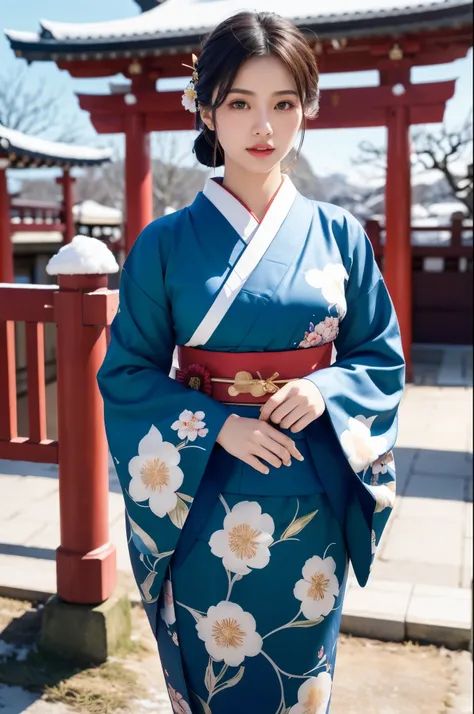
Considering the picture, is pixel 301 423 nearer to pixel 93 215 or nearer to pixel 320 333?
pixel 320 333

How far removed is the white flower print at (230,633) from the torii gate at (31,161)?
9664 mm

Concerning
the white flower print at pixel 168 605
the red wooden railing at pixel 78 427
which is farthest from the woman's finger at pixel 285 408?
the red wooden railing at pixel 78 427

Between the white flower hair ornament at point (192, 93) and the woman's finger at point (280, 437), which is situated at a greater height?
the white flower hair ornament at point (192, 93)

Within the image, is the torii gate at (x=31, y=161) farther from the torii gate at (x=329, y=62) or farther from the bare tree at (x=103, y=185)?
the bare tree at (x=103, y=185)

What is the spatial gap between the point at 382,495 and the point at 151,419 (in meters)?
0.51

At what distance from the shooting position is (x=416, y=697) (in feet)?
7.68

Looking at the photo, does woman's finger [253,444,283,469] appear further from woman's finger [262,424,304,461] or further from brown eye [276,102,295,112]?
brown eye [276,102,295,112]

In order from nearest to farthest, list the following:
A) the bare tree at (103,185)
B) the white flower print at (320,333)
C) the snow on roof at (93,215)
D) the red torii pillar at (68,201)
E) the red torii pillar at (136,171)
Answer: the white flower print at (320,333), the red torii pillar at (136,171), the red torii pillar at (68,201), the snow on roof at (93,215), the bare tree at (103,185)

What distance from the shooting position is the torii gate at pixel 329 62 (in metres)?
6.73

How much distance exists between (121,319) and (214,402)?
0.94 ft

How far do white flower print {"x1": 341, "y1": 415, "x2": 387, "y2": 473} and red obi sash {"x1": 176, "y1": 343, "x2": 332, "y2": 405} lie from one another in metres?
0.15

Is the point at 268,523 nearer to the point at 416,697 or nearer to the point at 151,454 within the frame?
the point at 151,454

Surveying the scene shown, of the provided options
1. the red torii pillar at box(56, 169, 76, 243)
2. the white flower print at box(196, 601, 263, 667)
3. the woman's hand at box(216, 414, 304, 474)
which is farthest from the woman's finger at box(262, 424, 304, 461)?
the red torii pillar at box(56, 169, 76, 243)

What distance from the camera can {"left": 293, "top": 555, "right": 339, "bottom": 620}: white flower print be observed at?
1517 millimetres
